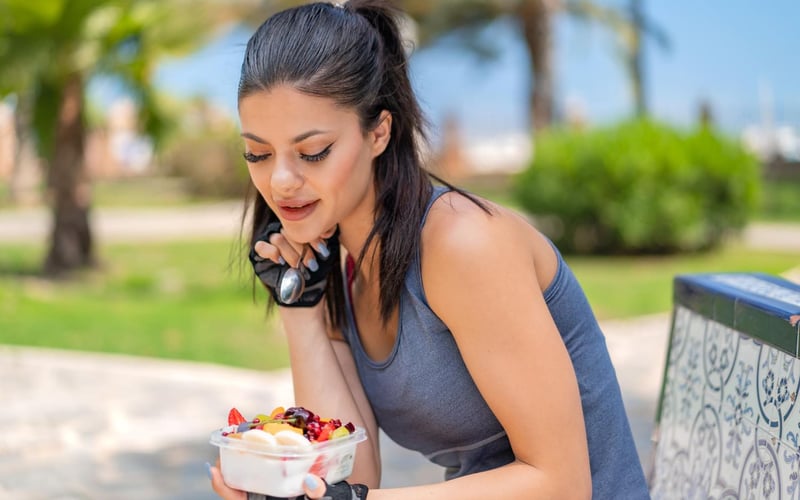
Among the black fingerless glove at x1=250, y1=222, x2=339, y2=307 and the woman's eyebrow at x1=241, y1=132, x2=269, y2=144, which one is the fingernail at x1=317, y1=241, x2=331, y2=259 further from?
the woman's eyebrow at x1=241, y1=132, x2=269, y2=144

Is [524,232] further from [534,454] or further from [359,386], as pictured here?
[359,386]

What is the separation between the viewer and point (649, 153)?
1089 centimetres

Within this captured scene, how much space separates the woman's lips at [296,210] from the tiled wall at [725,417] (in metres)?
0.83

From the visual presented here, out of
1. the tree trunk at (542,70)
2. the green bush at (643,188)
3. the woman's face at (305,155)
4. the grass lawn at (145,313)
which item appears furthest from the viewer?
the tree trunk at (542,70)

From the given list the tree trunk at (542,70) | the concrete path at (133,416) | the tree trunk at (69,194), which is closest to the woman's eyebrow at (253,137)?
the concrete path at (133,416)

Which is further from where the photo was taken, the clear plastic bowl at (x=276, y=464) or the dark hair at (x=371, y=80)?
the dark hair at (x=371, y=80)

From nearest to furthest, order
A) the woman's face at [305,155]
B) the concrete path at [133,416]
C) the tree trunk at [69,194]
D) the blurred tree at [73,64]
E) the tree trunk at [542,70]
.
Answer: the woman's face at [305,155] → the concrete path at [133,416] → the blurred tree at [73,64] → the tree trunk at [69,194] → the tree trunk at [542,70]

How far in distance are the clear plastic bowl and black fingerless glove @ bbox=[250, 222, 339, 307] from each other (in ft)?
1.76

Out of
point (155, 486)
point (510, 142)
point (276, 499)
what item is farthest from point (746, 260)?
point (510, 142)

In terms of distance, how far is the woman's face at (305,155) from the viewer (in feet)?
5.71

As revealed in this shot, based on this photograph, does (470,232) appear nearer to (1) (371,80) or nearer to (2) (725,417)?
(1) (371,80)

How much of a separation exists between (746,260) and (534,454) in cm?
948

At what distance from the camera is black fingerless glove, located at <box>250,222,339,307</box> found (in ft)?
6.72

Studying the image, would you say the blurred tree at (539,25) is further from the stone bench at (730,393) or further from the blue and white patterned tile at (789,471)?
the blue and white patterned tile at (789,471)
